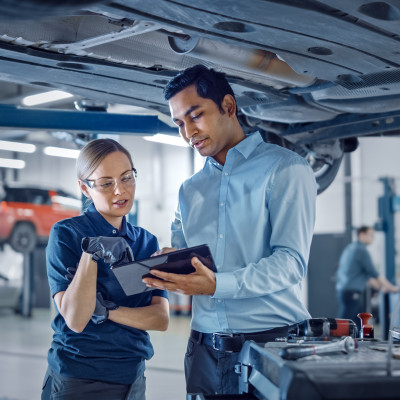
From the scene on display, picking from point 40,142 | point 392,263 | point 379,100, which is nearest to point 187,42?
point 379,100

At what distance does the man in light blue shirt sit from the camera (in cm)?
188

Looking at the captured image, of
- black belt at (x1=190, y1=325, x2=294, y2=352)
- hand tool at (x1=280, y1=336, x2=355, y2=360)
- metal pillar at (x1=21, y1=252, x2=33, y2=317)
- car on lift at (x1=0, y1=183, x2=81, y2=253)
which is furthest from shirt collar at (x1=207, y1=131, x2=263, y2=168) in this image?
metal pillar at (x1=21, y1=252, x2=33, y2=317)

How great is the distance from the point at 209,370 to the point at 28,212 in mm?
10320

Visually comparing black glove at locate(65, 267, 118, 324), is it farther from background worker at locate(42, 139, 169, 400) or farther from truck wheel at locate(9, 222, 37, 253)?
truck wheel at locate(9, 222, 37, 253)

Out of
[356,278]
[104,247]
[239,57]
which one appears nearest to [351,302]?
[356,278]

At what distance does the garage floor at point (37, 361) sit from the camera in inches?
239

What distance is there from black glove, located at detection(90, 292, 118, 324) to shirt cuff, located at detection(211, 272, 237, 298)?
424mm

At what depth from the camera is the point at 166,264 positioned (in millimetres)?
1855

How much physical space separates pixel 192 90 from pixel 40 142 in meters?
14.0

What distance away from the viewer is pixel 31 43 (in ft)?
7.33

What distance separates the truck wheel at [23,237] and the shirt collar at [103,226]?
10096 mm

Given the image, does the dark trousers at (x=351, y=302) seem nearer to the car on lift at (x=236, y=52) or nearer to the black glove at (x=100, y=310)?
the car on lift at (x=236, y=52)

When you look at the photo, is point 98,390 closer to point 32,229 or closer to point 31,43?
point 31,43

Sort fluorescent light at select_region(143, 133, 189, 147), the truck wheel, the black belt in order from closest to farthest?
1. the black belt
2. fluorescent light at select_region(143, 133, 189, 147)
3. the truck wheel
